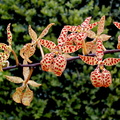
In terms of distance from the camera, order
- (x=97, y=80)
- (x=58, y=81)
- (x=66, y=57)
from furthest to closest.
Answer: (x=58, y=81) < (x=66, y=57) < (x=97, y=80)

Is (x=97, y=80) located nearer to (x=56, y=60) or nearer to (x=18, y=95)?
(x=56, y=60)

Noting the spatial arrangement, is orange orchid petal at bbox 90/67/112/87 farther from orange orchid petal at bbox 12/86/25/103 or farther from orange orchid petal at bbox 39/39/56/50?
orange orchid petal at bbox 12/86/25/103

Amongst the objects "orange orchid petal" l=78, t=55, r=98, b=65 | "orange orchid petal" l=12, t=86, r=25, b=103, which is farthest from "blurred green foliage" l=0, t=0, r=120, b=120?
"orange orchid petal" l=78, t=55, r=98, b=65

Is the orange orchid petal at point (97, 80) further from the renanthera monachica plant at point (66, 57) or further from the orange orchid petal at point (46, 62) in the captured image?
the orange orchid petal at point (46, 62)

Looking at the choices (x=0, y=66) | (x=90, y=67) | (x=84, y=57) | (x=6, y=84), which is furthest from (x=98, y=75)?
(x=6, y=84)

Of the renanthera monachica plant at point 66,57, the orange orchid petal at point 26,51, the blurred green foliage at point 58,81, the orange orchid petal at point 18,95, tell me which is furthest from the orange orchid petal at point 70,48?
the blurred green foliage at point 58,81

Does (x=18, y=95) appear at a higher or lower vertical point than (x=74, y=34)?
lower

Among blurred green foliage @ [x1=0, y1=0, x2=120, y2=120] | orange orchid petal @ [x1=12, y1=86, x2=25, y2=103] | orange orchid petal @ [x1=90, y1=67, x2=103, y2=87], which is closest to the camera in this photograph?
orange orchid petal @ [x1=90, y1=67, x2=103, y2=87]

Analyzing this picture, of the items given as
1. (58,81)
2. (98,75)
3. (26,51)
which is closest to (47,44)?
(26,51)
